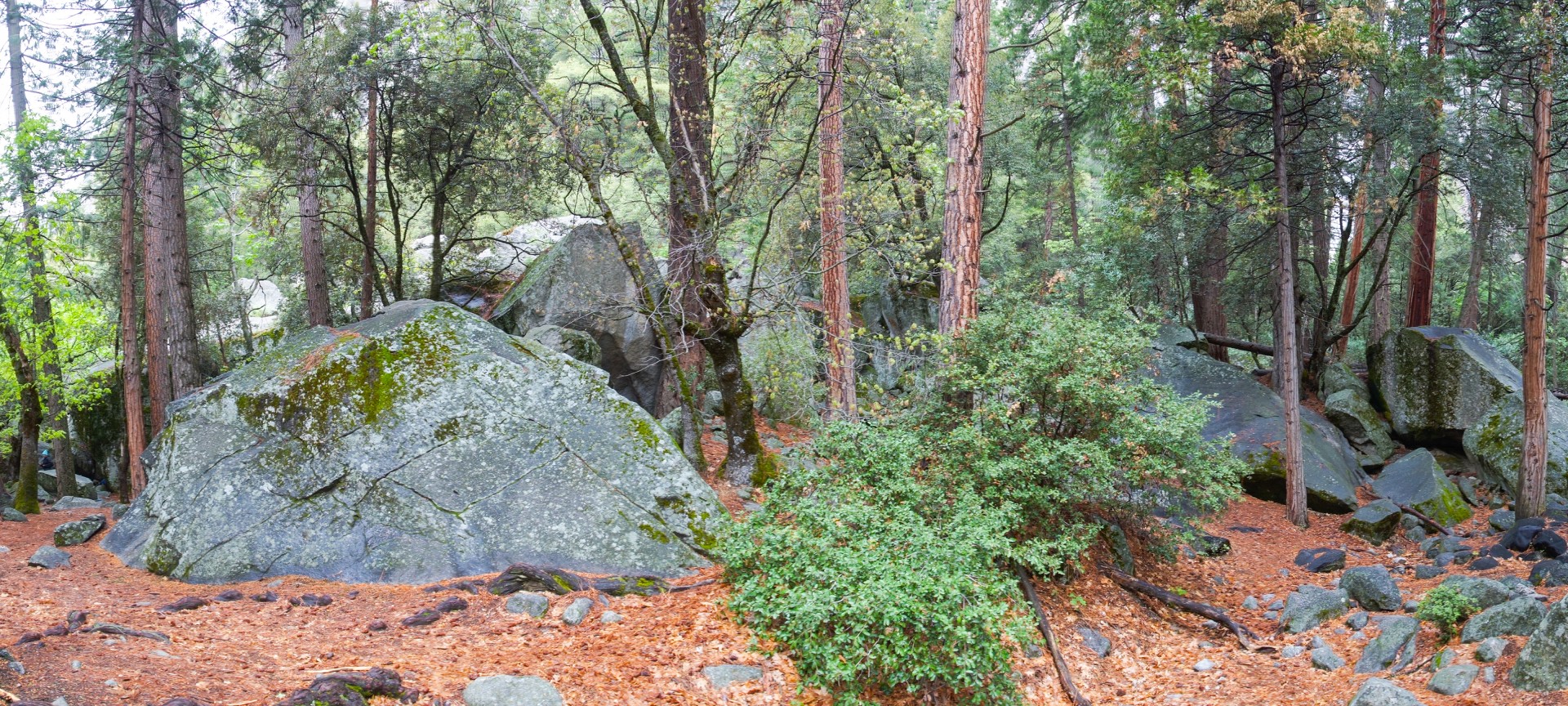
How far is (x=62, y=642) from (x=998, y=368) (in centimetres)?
640

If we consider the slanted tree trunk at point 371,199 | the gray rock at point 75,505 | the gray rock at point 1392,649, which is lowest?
the gray rock at point 1392,649

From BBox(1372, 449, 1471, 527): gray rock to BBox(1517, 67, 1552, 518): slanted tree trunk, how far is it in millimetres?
859

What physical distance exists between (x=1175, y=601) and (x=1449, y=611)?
1.99 metres

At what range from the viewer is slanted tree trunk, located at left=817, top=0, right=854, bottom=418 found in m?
10.1

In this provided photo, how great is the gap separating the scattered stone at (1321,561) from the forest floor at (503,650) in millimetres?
2299

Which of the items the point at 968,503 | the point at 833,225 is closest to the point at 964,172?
the point at 833,225

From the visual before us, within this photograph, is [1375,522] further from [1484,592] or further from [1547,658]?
[1547,658]

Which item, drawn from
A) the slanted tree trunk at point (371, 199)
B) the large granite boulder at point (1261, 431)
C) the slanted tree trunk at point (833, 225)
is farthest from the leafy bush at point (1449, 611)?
the slanted tree trunk at point (371, 199)

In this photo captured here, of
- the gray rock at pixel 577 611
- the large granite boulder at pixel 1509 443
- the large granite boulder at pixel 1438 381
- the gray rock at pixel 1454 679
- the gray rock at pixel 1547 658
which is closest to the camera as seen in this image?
the gray rock at pixel 1547 658

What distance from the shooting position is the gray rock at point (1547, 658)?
483 cm

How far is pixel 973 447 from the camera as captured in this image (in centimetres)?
714

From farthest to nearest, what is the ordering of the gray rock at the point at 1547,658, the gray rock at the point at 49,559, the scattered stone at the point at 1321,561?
the scattered stone at the point at 1321,561, the gray rock at the point at 49,559, the gray rock at the point at 1547,658

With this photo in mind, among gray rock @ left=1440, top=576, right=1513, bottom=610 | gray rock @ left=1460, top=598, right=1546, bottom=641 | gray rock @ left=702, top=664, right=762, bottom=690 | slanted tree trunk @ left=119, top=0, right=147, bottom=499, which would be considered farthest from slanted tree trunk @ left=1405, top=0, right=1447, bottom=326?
slanted tree trunk @ left=119, top=0, right=147, bottom=499

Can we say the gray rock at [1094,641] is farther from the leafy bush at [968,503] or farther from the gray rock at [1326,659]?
the gray rock at [1326,659]
